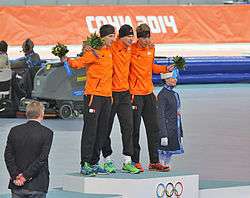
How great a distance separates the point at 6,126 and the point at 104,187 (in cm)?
824

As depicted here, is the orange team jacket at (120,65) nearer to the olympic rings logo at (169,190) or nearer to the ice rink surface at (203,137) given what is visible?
the olympic rings logo at (169,190)

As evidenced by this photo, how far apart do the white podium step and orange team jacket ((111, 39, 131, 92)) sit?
1.07 meters

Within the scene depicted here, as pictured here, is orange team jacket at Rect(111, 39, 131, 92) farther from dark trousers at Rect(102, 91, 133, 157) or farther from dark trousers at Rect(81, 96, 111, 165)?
dark trousers at Rect(81, 96, 111, 165)

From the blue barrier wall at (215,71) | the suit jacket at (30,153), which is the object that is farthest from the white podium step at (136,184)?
the blue barrier wall at (215,71)

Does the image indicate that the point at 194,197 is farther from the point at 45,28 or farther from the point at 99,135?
the point at 45,28

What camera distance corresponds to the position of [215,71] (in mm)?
30219

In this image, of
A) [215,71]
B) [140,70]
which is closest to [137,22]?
[215,71]

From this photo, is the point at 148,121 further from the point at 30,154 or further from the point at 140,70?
the point at 30,154

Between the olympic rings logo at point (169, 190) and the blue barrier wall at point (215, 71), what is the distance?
1557 cm

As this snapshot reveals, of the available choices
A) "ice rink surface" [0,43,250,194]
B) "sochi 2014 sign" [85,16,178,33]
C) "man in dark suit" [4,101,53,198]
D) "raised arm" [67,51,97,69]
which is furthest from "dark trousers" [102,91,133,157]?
"sochi 2014 sign" [85,16,178,33]

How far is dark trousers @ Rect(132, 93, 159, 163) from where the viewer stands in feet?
46.5

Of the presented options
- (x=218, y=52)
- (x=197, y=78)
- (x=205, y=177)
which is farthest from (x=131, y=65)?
(x=218, y=52)

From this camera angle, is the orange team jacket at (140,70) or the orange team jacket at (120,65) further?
the orange team jacket at (140,70)

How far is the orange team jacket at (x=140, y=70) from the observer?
46.2 feet
